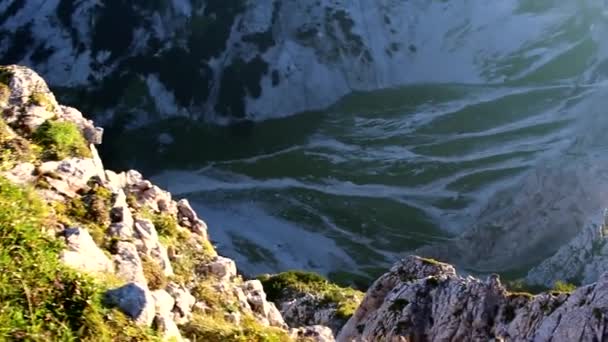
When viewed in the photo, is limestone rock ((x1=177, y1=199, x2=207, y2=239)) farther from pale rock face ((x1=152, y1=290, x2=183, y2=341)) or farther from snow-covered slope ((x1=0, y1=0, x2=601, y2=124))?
snow-covered slope ((x1=0, y1=0, x2=601, y2=124))

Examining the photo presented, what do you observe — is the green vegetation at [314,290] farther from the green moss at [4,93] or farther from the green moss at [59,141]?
the green moss at [4,93]

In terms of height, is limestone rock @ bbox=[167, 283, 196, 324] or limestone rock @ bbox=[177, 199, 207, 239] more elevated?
limestone rock @ bbox=[167, 283, 196, 324]

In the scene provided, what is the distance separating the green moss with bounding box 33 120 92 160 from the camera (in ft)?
37.0

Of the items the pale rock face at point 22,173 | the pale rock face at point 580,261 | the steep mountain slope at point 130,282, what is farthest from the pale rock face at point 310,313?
the pale rock face at point 580,261

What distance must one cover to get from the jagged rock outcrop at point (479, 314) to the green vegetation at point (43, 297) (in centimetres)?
1047

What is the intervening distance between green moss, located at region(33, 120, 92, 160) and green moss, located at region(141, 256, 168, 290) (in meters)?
2.45

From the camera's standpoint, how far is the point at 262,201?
258 feet

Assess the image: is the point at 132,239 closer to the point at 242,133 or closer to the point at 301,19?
the point at 242,133

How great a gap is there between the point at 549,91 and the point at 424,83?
2170cm

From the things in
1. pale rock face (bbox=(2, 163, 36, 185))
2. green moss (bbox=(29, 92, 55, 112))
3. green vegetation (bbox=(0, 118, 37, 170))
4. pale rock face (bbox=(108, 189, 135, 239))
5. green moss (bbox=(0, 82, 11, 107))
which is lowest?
pale rock face (bbox=(108, 189, 135, 239))

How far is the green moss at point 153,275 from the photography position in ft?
31.6

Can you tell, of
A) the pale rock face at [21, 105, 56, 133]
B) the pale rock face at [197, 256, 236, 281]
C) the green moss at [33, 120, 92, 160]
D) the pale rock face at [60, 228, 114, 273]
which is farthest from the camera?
the pale rock face at [197, 256, 236, 281]

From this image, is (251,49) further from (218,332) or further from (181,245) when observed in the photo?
(218,332)

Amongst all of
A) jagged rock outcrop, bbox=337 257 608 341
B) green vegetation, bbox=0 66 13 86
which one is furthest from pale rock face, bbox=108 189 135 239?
jagged rock outcrop, bbox=337 257 608 341
